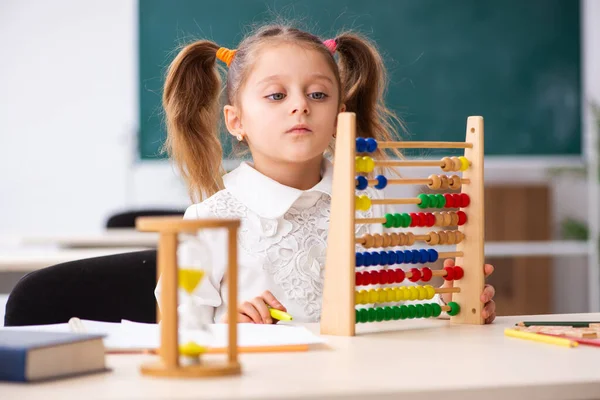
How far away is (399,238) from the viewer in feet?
5.30

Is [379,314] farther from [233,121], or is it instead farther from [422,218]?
[233,121]

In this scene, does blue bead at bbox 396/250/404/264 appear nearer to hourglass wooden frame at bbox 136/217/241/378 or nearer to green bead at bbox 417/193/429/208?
green bead at bbox 417/193/429/208

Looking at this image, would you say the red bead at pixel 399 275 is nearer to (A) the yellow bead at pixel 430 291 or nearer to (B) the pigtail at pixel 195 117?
(A) the yellow bead at pixel 430 291

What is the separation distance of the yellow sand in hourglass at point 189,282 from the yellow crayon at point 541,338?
542 millimetres

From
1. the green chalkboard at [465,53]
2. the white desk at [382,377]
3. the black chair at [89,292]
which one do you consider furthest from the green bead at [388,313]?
the green chalkboard at [465,53]

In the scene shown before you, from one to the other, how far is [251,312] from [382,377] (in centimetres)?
58

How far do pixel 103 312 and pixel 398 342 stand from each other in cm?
83

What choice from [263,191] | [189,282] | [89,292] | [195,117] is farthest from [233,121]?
[189,282]

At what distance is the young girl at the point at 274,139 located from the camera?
6.27 feet

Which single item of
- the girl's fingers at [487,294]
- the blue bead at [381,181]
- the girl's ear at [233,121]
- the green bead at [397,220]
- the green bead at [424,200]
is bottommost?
the girl's fingers at [487,294]

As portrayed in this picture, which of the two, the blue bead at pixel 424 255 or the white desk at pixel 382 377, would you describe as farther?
the blue bead at pixel 424 255

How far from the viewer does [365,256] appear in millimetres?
1520

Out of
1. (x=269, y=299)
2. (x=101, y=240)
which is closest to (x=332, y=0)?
(x=101, y=240)

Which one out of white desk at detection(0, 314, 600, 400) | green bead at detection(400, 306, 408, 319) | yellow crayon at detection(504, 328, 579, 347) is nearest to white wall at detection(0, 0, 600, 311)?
green bead at detection(400, 306, 408, 319)
